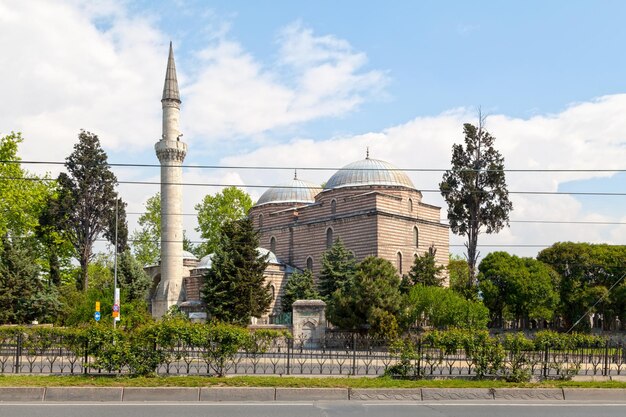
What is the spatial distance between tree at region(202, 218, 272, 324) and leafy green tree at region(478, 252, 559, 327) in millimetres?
13809

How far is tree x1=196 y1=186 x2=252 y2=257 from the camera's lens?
5759cm

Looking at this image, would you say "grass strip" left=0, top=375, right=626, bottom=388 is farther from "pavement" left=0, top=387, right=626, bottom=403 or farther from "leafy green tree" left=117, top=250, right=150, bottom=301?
"leafy green tree" left=117, top=250, right=150, bottom=301

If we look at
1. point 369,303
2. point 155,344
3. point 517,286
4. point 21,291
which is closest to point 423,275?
point 517,286

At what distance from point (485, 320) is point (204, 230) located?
31.4 metres

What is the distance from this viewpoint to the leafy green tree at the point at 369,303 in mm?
29352

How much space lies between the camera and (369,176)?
149ft

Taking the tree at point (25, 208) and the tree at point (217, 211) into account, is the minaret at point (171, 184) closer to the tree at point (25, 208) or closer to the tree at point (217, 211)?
the tree at point (25, 208)

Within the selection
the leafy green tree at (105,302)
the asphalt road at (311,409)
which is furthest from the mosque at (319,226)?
the asphalt road at (311,409)

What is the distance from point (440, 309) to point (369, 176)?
1580 centimetres

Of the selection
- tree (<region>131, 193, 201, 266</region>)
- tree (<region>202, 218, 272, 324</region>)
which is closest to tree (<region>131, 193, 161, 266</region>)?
tree (<region>131, 193, 201, 266</region>)

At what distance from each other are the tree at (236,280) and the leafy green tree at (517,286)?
45.3ft

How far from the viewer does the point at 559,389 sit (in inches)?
483

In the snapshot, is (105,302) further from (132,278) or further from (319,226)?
(319,226)

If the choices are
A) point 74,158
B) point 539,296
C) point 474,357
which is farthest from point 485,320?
point 74,158
